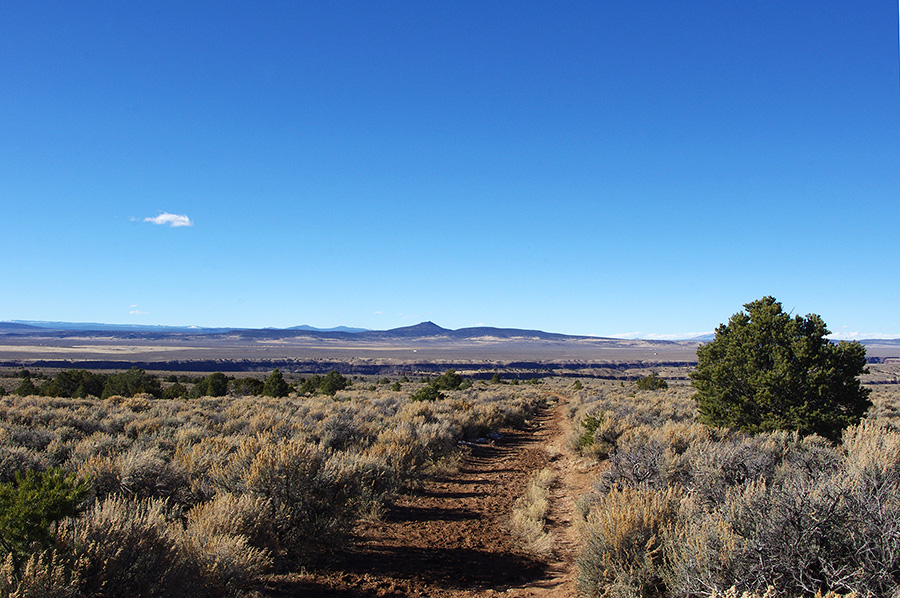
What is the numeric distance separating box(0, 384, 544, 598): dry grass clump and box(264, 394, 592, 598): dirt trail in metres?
0.43

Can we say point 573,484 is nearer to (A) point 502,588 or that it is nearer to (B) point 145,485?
(A) point 502,588

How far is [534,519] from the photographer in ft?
26.8

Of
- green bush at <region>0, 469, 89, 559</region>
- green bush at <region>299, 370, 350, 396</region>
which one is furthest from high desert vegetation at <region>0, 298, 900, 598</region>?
green bush at <region>299, 370, 350, 396</region>

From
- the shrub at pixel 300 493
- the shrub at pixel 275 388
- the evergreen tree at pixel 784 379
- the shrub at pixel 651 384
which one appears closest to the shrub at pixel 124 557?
the shrub at pixel 300 493

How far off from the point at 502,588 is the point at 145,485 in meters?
5.24

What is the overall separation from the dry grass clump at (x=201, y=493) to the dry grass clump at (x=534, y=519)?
239 cm

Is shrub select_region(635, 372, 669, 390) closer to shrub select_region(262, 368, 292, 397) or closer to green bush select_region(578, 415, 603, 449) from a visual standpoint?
shrub select_region(262, 368, 292, 397)

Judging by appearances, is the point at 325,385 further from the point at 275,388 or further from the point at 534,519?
the point at 534,519

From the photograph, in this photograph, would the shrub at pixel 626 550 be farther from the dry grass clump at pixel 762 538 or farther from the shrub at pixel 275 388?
the shrub at pixel 275 388

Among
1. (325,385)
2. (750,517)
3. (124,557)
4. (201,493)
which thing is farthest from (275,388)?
(750,517)

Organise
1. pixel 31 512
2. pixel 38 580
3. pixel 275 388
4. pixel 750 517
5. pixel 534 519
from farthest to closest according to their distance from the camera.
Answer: pixel 275 388 → pixel 534 519 → pixel 750 517 → pixel 31 512 → pixel 38 580

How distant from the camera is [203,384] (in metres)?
34.6

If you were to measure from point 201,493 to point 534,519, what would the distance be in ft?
17.2

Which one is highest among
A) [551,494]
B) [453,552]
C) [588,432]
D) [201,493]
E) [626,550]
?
[626,550]
